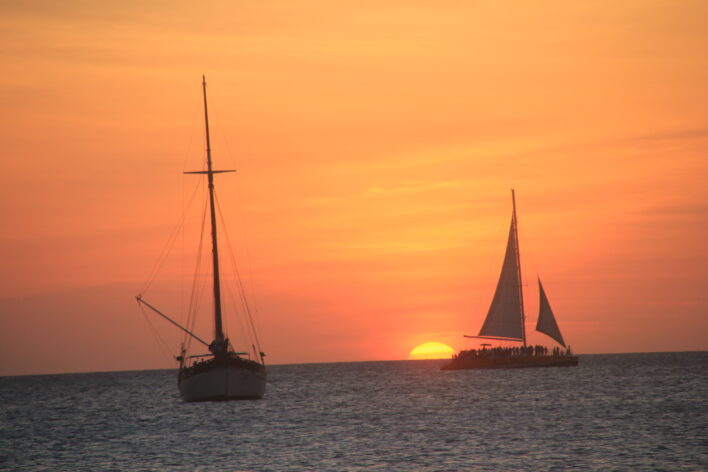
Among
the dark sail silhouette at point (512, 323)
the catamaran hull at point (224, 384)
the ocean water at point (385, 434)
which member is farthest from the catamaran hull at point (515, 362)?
the catamaran hull at point (224, 384)

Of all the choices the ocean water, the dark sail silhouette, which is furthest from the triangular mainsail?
the ocean water

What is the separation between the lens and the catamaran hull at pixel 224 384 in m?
82.6

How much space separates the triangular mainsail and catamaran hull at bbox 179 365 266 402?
229ft

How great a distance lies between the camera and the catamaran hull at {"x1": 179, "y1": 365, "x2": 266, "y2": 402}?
82.6 m

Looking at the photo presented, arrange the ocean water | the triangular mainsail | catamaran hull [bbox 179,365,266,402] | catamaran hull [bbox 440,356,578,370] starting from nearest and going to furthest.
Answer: the ocean water < catamaran hull [bbox 179,365,266,402] < the triangular mainsail < catamaran hull [bbox 440,356,578,370]

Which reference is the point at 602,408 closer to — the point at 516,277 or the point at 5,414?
the point at 5,414

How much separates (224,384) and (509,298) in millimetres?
74291

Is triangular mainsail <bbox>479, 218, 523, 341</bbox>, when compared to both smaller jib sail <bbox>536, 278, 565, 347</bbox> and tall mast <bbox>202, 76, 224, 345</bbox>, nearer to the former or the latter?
smaller jib sail <bbox>536, 278, 565, 347</bbox>

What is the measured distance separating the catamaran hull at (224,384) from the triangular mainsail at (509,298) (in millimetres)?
69733

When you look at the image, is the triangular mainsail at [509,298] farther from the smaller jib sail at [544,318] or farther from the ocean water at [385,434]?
the ocean water at [385,434]

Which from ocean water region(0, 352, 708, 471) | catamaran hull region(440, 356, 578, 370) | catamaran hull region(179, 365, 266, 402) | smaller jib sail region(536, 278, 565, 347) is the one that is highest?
smaller jib sail region(536, 278, 565, 347)

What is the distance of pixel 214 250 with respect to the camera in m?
87.8

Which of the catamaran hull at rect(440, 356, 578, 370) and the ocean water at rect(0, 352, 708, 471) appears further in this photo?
the catamaran hull at rect(440, 356, 578, 370)

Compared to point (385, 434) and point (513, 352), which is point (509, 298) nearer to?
point (513, 352)
